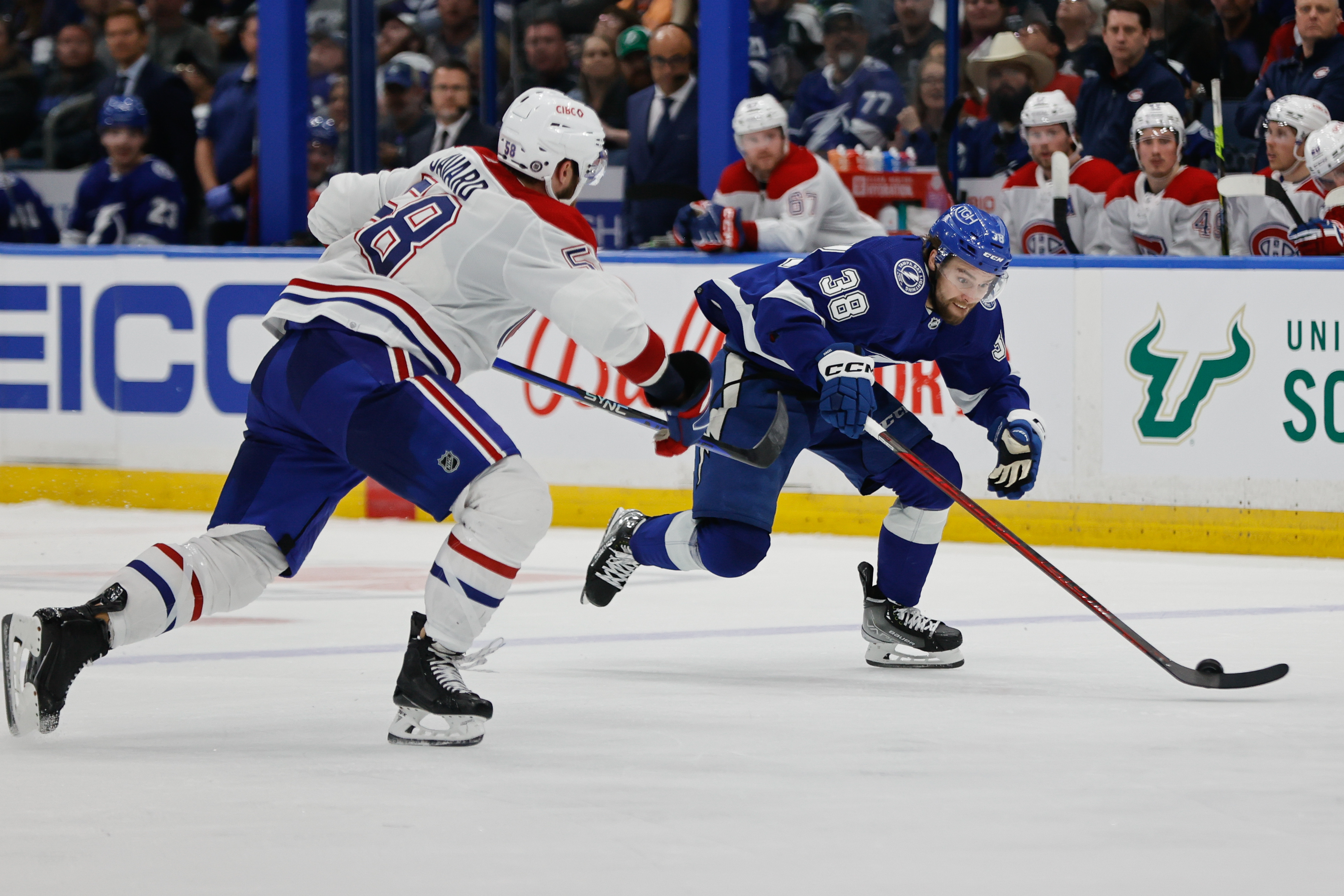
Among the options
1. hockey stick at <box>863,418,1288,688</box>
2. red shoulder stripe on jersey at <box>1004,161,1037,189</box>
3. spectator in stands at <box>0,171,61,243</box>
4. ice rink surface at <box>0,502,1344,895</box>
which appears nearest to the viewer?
ice rink surface at <box>0,502,1344,895</box>

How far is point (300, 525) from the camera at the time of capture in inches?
151

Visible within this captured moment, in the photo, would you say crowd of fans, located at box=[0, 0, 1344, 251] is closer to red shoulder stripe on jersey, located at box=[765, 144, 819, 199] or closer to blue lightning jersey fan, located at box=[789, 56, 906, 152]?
blue lightning jersey fan, located at box=[789, 56, 906, 152]

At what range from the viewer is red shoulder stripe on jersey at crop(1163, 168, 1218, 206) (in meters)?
7.04

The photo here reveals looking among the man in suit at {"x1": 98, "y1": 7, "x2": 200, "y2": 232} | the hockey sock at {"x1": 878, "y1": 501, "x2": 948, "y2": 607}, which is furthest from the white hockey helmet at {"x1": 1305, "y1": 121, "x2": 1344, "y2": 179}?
the man in suit at {"x1": 98, "y1": 7, "x2": 200, "y2": 232}

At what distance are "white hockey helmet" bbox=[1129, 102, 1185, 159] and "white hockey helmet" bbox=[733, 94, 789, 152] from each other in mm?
1350

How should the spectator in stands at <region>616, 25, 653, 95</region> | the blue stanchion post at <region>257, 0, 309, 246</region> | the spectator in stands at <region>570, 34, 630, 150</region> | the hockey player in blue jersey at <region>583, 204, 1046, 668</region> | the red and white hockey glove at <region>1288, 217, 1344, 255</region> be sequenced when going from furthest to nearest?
the spectator in stands at <region>570, 34, 630, 150</region>, the spectator in stands at <region>616, 25, 653, 95</region>, the blue stanchion post at <region>257, 0, 309, 246</region>, the red and white hockey glove at <region>1288, 217, 1344, 255</region>, the hockey player in blue jersey at <region>583, 204, 1046, 668</region>

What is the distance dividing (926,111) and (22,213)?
176 inches

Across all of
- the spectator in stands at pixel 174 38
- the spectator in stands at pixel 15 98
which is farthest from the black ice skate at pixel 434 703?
the spectator in stands at pixel 15 98

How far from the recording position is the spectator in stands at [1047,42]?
26.2ft

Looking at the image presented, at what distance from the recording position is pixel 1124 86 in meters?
7.69

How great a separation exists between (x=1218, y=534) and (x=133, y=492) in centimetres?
442

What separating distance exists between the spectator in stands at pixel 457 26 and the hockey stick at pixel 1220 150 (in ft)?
14.6

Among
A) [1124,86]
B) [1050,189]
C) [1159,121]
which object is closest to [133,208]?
[1050,189]

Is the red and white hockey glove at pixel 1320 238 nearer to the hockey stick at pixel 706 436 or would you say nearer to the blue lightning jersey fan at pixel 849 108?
the blue lightning jersey fan at pixel 849 108
